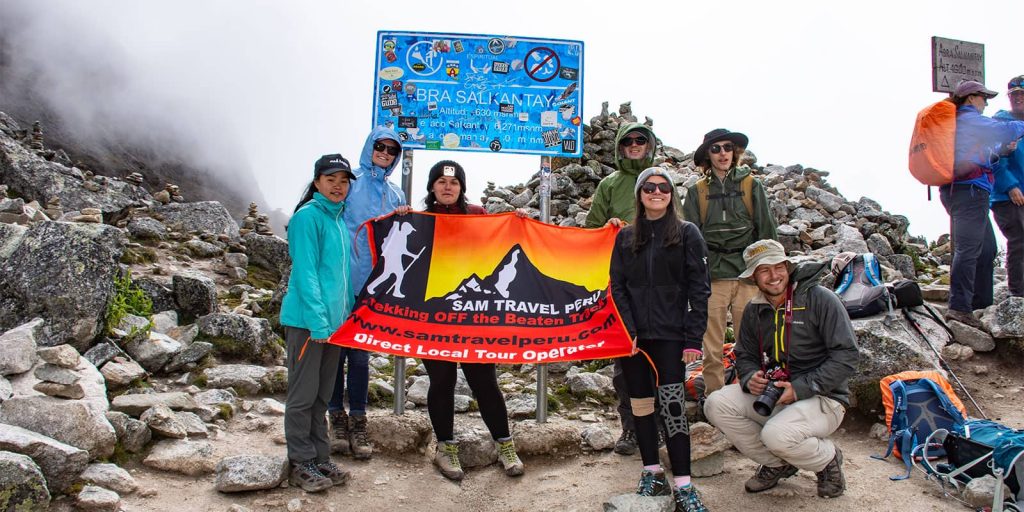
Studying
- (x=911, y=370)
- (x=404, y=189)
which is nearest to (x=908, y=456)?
(x=911, y=370)

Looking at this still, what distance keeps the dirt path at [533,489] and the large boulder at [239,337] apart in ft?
7.99

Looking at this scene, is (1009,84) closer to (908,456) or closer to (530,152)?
(908,456)

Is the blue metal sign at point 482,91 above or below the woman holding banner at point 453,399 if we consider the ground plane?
above

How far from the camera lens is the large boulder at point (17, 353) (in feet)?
21.1

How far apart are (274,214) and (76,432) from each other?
33322mm

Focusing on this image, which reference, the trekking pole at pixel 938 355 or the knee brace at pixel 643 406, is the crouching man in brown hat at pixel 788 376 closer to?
the knee brace at pixel 643 406

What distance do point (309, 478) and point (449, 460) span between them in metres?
1.38

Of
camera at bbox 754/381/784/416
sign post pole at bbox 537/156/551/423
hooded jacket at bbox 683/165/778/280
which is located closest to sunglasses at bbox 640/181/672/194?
hooded jacket at bbox 683/165/778/280

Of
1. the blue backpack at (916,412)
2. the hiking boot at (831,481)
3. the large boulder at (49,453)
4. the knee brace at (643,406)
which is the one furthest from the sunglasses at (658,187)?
the large boulder at (49,453)

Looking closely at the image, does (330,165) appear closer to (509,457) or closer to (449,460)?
(449,460)

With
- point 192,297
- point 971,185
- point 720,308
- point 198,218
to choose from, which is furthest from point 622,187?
point 198,218

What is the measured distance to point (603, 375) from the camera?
9.50m

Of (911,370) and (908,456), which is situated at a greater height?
(911,370)

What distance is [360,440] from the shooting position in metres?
6.82
